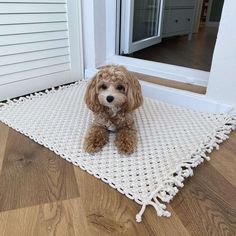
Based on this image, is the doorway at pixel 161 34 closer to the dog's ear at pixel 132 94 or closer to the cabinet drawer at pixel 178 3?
the cabinet drawer at pixel 178 3

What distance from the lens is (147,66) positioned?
1.89 m

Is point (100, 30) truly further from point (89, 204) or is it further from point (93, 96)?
point (89, 204)

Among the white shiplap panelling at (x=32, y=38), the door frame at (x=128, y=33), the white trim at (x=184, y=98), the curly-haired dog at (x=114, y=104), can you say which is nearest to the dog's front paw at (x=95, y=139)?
the curly-haired dog at (x=114, y=104)

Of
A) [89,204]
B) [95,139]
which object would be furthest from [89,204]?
[95,139]

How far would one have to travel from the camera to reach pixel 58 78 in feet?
6.05

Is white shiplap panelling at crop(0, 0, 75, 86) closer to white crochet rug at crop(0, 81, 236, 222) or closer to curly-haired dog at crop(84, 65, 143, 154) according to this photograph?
white crochet rug at crop(0, 81, 236, 222)

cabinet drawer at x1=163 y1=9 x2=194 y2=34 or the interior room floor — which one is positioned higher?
cabinet drawer at x1=163 y1=9 x2=194 y2=34

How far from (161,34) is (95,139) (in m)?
1.89

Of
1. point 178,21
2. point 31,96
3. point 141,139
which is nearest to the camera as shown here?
point 141,139

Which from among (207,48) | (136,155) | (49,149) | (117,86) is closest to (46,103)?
(49,149)

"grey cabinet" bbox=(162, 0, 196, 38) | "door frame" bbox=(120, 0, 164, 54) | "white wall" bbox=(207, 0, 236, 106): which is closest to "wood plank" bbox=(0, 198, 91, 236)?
"white wall" bbox=(207, 0, 236, 106)

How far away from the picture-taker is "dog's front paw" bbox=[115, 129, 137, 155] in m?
1.04

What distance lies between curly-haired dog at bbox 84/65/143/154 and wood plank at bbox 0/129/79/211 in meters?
0.16

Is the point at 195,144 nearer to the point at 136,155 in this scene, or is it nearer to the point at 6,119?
the point at 136,155
